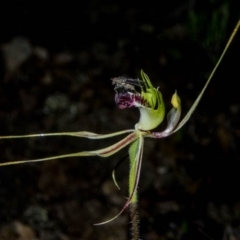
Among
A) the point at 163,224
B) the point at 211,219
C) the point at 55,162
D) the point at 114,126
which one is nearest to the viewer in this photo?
the point at 163,224

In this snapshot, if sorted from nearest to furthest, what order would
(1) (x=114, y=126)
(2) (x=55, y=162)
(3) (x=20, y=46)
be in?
(2) (x=55, y=162)
(1) (x=114, y=126)
(3) (x=20, y=46)

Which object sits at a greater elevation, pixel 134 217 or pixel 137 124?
pixel 137 124

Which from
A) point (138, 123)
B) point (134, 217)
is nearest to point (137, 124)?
point (138, 123)

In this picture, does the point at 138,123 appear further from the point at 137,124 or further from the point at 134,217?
the point at 134,217

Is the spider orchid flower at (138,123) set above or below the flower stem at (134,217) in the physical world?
above

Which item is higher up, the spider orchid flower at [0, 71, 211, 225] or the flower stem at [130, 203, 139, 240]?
the spider orchid flower at [0, 71, 211, 225]

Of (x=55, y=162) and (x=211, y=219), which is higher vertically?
(x=55, y=162)

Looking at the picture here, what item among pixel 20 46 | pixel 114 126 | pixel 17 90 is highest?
pixel 20 46

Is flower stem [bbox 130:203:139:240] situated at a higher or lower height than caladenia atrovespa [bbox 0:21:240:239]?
lower

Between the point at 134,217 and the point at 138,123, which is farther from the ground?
the point at 138,123

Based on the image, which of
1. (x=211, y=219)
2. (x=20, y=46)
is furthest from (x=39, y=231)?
(x=20, y=46)

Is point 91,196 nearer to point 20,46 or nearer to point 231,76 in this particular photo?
point 231,76
